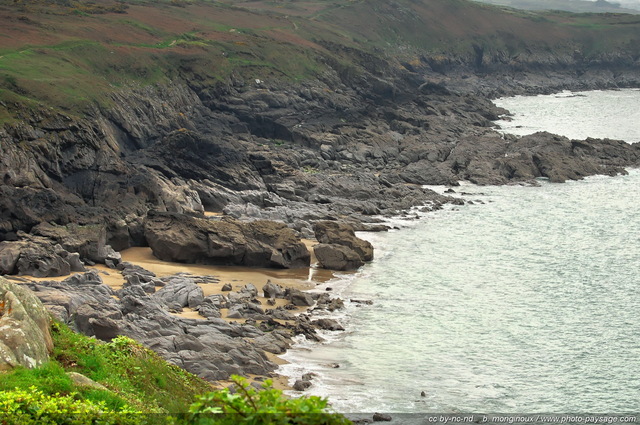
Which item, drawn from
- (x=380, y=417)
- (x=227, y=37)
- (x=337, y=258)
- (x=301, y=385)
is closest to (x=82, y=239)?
(x=337, y=258)

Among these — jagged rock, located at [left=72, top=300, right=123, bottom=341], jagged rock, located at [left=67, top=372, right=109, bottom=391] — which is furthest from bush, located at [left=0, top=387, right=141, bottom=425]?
jagged rock, located at [left=72, top=300, right=123, bottom=341]

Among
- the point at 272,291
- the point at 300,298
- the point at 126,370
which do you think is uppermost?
the point at 126,370

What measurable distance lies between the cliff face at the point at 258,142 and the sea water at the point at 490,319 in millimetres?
7510

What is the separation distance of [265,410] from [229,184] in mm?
48105

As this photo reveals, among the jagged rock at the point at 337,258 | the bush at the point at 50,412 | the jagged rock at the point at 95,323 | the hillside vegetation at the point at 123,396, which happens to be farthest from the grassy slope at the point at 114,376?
the jagged rock at the point at 337,258

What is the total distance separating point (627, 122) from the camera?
10888cm

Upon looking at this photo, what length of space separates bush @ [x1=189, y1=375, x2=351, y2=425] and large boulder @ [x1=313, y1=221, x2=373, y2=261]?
3512cm

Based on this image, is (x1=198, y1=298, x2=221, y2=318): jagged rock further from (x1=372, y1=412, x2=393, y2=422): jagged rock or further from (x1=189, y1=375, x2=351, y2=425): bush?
(x1=189, y1=375, x2=351, y2=425): bush

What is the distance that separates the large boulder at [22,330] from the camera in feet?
51.8

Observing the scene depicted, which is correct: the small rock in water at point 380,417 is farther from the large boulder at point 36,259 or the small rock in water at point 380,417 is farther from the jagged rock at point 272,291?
the large boulder at point 36,259

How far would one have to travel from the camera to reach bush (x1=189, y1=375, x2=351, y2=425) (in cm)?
955

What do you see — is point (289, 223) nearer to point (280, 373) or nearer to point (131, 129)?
point (131, 129)

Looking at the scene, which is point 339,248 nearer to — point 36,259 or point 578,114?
point 36,259

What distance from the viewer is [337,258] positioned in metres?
43.9
